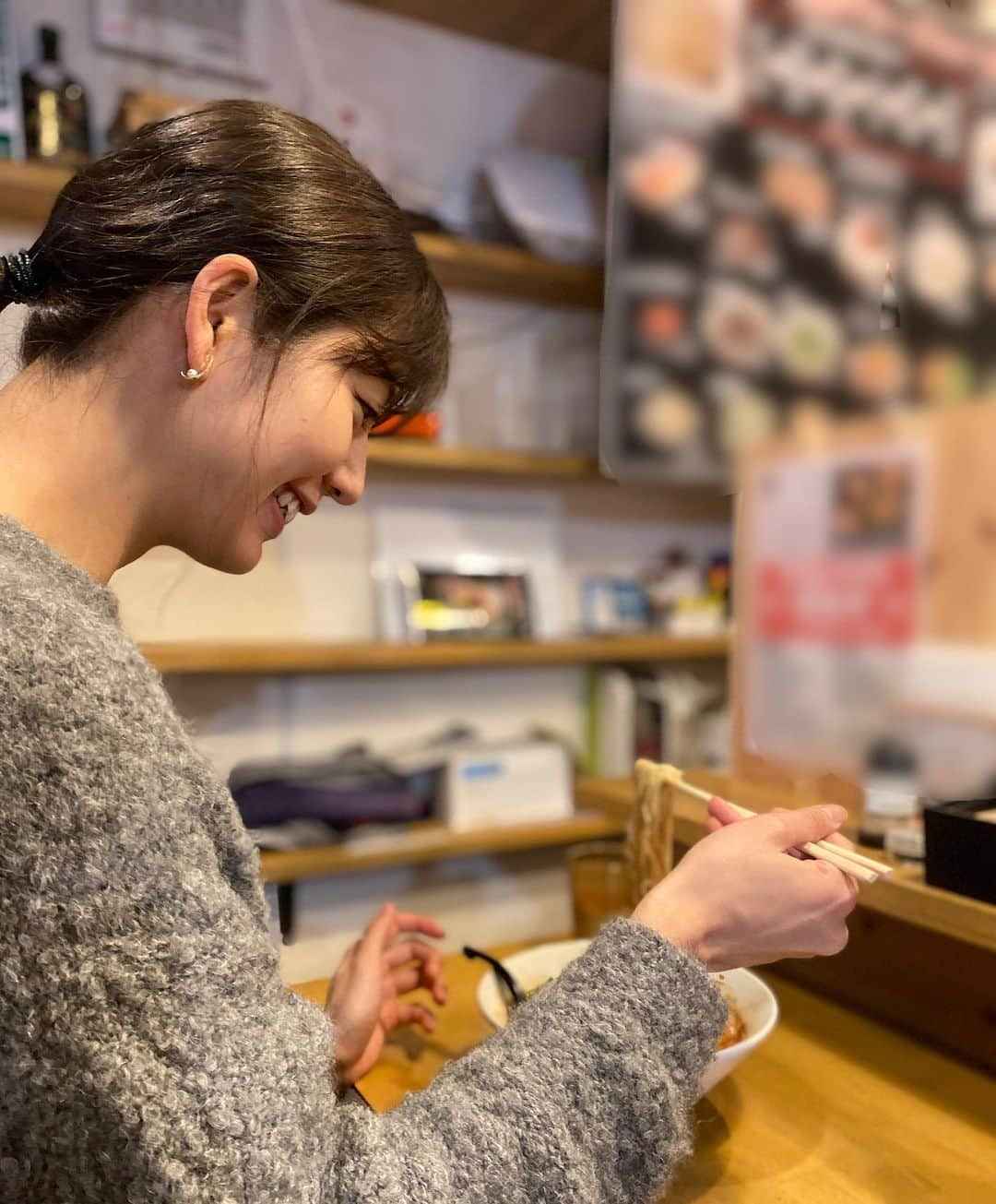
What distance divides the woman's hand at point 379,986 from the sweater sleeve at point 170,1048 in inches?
10.3

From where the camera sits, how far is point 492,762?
195 cm

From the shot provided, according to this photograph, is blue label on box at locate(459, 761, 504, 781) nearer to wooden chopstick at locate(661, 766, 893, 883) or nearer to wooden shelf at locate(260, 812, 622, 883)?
wooden shelf at locate(260, 812, 622, 883)

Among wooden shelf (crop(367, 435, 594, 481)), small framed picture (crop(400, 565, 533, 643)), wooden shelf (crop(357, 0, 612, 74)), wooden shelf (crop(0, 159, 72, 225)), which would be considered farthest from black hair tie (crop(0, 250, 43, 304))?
wooden shelf (crop(357, 0, 612, 74))

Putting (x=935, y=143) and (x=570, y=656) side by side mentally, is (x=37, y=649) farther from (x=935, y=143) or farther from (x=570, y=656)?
(x=570, y=656)

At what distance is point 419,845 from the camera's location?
183cm

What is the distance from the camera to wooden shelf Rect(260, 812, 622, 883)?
1.72m

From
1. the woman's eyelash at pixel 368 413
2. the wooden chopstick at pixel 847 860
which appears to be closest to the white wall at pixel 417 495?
the woman's eyelash at pixel 368 413

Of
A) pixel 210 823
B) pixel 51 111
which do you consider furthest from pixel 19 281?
pixel 51 111

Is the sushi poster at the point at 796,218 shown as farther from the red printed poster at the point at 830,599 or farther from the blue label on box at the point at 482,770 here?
the blue label on box at the point at 482,770

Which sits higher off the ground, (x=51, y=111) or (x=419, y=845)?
(x=51, y=111)

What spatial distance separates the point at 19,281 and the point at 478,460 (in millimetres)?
1288

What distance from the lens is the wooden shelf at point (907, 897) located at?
2.44 feet

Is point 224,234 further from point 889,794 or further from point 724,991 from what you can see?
point 889,794

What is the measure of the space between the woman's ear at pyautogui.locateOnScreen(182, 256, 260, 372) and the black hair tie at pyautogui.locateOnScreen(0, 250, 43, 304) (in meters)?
0.13
